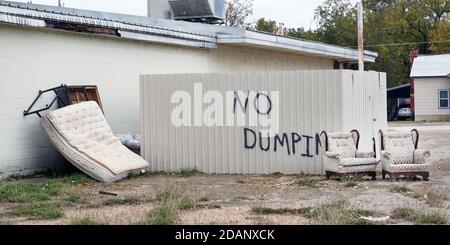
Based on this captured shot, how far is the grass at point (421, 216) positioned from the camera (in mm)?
9710

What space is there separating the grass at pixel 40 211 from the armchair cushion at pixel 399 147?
714cm

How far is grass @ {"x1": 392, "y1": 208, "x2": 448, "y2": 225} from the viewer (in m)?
9.71

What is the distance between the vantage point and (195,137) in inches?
649

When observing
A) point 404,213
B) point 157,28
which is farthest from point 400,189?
point 157,28

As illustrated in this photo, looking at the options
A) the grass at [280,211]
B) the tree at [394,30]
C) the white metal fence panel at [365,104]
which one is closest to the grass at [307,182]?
the white metal fence panel at [365,104]

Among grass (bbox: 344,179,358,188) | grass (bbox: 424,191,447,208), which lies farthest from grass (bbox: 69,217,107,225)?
grass (bbox: 344,179,358,188)

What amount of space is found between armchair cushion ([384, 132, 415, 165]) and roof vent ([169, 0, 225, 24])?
390 inches

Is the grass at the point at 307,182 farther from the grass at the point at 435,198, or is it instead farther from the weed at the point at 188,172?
the weed at the point at 188,172

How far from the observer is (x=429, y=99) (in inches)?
1933

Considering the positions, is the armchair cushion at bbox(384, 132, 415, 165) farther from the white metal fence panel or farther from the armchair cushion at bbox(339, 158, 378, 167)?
the white metal fence panel

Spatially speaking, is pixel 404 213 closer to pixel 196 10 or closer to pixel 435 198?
pixel 435 198

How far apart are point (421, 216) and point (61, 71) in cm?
969
